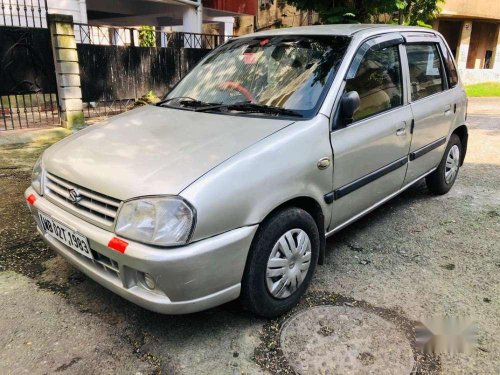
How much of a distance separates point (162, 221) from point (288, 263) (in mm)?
842

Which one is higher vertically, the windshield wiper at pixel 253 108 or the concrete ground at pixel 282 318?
the windshield wiper at pixel 253 108

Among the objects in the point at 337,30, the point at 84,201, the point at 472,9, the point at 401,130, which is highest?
the point at 472,9

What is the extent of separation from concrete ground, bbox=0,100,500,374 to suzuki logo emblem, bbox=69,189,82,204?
74cm

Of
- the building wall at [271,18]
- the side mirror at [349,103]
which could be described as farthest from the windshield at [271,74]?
the building wall at [271,18]

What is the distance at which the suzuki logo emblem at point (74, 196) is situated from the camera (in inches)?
95.4

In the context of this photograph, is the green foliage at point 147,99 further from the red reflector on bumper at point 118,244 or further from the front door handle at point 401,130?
the red reflector on bumper at point 118,244

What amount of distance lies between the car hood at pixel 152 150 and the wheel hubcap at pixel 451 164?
2705mm

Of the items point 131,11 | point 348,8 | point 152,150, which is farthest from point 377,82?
point 131,11

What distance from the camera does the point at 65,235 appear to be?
2.49m

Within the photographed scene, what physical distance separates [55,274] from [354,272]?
7.07ft

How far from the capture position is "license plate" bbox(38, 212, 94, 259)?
237 centimetres

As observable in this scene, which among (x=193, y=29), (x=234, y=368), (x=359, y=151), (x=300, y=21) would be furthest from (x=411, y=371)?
(x=300, y=21)

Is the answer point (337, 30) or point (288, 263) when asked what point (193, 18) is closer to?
point (337, 30)

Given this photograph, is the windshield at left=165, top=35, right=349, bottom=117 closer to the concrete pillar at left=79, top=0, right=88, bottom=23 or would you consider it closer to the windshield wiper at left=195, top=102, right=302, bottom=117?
the windshield wiper at left=195, top=102, right=302, bottom=117
